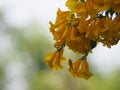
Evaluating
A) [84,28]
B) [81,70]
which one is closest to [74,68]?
[81,70]

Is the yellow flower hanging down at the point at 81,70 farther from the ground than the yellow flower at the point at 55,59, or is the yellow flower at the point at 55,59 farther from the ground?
the yellow flower at the point at 55,59

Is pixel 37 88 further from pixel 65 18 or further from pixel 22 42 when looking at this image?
pixel 65 18

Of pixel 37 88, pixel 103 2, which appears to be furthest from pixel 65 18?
pixel 37 88

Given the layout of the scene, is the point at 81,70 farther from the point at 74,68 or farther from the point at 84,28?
the point at 84,28

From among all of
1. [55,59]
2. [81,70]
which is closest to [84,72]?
[81,70]

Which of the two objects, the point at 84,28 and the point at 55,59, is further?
the point at 55,59

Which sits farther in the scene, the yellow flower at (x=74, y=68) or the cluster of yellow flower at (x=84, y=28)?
the yellow flower at (x=74, y=68)

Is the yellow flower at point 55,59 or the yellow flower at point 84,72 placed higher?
the yellow flower at point 55,59

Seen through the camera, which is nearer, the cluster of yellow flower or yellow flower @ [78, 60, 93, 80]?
the cluster of yellow flower
